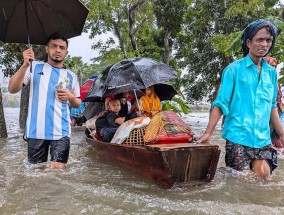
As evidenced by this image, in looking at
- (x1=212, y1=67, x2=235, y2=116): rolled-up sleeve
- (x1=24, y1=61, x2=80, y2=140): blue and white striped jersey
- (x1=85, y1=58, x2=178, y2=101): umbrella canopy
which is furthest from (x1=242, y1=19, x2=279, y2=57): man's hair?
(x1=24, y1=61, x2=80, y2=140): blue and white striped jersey

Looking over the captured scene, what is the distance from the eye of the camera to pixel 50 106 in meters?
3.85

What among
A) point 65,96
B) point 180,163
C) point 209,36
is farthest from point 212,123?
point 209,36

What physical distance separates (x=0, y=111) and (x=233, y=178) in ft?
20.4

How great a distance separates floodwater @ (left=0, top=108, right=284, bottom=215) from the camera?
2.88m

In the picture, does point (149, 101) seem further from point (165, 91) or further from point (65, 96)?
point (65, 96)

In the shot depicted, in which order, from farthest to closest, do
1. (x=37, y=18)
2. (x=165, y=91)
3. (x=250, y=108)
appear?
(x=165, y=91)
(x=37, y=18)
(x=250, y=108)

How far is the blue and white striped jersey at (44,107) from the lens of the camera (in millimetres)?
3828


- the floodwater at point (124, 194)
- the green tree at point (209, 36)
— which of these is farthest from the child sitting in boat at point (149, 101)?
the green tree at point (209, 36)

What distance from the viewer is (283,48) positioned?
25.2 feet

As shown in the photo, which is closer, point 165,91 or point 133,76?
point 133,76

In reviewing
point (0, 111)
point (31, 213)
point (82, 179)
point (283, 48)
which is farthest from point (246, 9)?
point (31, 213)

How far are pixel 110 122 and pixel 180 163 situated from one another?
2.73 m

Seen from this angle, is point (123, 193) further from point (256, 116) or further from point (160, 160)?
point (256, 116)

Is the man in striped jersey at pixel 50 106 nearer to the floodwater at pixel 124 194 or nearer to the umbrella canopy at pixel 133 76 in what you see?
the floodwater at pixel 124 194
